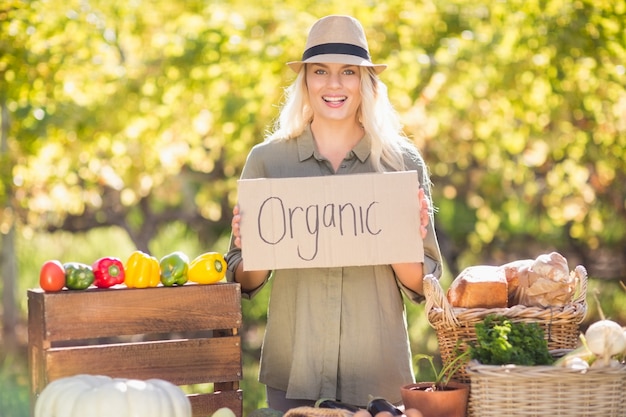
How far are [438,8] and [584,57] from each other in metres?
1.03

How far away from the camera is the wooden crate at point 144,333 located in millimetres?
2488

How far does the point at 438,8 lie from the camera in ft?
20.1

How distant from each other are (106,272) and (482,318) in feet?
3.55

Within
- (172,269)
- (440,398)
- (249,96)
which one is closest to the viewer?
(440,398)

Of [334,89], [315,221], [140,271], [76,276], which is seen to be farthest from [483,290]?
[76,276]

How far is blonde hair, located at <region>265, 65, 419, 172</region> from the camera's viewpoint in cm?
302

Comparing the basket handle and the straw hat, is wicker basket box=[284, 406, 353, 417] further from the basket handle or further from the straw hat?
the straw hat

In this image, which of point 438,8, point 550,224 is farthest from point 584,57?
point 550,224

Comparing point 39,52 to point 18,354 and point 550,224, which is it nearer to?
point 18,354

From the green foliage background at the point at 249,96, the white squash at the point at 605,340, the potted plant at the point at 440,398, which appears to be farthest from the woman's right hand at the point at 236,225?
the green foliage background at the point at 249,96

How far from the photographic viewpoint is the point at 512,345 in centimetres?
231

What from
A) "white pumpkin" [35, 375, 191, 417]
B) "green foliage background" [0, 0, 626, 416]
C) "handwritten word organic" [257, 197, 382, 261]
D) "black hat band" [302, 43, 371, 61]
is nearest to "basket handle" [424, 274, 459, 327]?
"handwritten word organic" [257, 197, 382, 261]

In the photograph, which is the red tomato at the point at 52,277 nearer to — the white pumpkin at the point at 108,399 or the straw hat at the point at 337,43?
the white pumpkin at the point at 108,399

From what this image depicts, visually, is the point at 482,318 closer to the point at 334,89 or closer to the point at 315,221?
the point at 315,221
